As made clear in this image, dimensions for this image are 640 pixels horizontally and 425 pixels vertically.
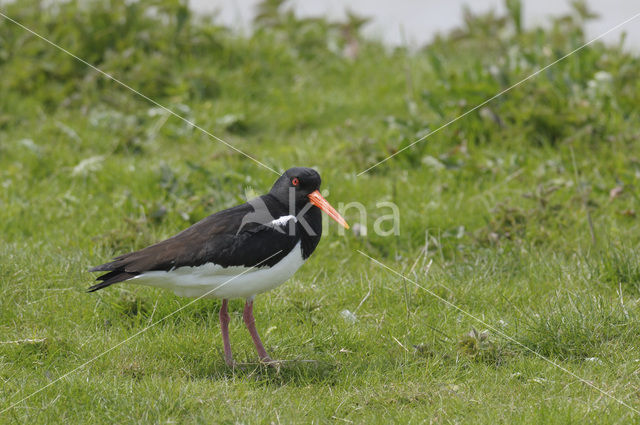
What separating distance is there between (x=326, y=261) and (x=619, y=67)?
163 inches

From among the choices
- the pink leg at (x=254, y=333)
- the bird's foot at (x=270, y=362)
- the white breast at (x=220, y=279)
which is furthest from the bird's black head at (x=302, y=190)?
the bird's foot at (x=270, y=362)

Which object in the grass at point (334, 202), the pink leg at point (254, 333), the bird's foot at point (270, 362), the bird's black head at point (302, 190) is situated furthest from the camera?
the bird's black head at point (302, 190)

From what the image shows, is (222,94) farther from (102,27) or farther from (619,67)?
(619,67)

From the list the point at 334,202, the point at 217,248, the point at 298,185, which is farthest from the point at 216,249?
the point at 334,202

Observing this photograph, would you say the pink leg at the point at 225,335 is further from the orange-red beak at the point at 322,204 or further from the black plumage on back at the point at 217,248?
the orange-red beak at the point at 322,204

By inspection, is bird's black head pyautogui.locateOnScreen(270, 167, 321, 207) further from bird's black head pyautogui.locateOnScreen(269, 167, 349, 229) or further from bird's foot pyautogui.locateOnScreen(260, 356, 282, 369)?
bird's foot pyautogui.locateOnScreen(260, 356, 282, 369)

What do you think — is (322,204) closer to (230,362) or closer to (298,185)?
(298,185)

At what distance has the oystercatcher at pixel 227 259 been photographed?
4.51 metres

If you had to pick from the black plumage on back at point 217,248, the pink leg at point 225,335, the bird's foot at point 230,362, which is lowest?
the bird's foot at point 230,362

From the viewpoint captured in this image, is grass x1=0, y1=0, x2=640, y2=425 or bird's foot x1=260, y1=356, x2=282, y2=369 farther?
bird's foot x1=260, y1=356, x2=282, y2=369

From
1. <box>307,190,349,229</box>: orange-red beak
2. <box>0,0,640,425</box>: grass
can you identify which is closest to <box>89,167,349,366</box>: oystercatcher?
<box>307,190,349,229</box>: orange-red beak

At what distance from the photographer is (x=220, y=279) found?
4.57 m

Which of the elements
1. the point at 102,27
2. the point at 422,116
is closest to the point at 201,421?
the point at 422,116

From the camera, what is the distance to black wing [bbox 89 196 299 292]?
4.49m
